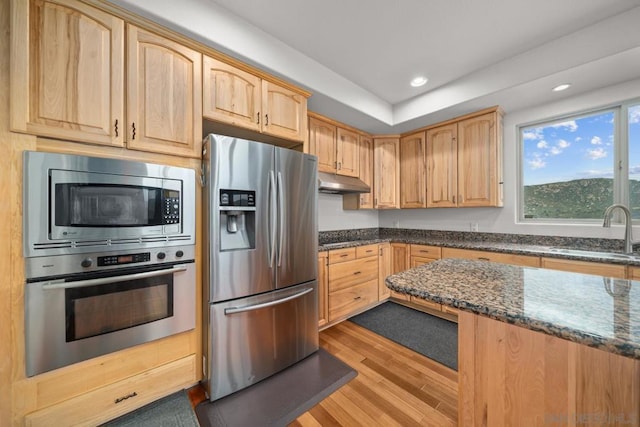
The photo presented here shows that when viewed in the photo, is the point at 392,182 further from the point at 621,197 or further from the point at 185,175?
the point at 185,175

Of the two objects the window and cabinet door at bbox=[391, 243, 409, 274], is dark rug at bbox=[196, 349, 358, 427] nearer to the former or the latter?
cabinet door at bbox=[391, 243, 409, 274]

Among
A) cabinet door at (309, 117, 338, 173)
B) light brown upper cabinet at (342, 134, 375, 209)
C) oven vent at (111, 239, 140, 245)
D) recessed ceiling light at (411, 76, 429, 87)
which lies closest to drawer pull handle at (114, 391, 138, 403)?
oven vent at (111, 239, 140, 245)

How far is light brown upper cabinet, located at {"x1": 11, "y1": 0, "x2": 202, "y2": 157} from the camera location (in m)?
1.17

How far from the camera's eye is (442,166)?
312 centimetres

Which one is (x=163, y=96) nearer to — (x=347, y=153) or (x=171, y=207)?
(x=171, y=207)

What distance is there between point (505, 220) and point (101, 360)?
3.97 metres

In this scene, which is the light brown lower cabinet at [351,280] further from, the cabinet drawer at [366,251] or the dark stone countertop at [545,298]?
the dark stone countertop at [545,298]

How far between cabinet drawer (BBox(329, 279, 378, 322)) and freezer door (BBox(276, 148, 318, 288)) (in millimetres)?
679

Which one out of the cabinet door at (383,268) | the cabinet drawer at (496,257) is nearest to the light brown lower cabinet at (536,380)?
the cabinet drawer at (496,257)

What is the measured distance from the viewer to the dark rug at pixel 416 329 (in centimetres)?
212

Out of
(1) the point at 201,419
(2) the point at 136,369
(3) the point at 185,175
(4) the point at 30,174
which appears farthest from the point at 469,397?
(4) the point at 30,174

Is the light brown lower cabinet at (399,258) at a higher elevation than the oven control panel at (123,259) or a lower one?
lower

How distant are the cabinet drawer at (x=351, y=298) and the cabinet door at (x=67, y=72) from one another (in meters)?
2.32

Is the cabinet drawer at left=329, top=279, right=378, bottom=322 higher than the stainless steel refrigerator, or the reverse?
the stainless steel refrigerator
